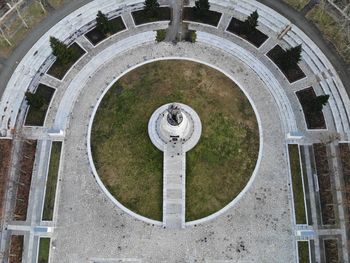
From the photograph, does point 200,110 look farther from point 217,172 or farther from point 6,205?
point 6,205

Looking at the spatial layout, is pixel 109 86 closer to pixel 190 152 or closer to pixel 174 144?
pixel 174 144

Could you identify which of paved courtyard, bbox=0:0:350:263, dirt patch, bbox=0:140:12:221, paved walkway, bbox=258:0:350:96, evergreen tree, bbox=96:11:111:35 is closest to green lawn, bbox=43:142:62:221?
paved courtyard, bbox=0:0:350:263

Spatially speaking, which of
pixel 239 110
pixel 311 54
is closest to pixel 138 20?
pixel 239 110

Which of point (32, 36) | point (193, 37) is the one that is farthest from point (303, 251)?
point (32, 36)

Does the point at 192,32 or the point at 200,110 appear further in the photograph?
the point at 192,32

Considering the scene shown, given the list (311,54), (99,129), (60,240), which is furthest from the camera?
(311,54)

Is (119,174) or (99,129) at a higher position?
(99,129)
